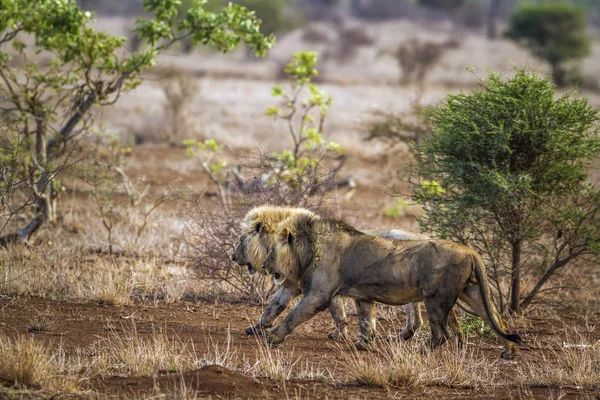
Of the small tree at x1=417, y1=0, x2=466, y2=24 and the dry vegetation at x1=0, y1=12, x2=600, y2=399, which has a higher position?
the small tree at x1=417, y1=0, x2=466, y2=24

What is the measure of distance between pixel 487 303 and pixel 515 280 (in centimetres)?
233

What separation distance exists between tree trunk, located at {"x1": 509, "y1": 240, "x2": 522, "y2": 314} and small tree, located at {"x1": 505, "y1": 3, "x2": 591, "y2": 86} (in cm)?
3841

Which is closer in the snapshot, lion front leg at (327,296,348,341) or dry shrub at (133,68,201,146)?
lion front leg at (327,296,348,341)

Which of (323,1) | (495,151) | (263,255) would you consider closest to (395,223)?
(495,151)

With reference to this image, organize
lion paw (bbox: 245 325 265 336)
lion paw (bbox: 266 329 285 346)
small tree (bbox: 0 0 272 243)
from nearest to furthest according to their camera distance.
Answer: lion paw (bbox: 266 329 285 346), lion paw (bbox: 245 325 265 336), small tree (bbox: 0 0 272 243)

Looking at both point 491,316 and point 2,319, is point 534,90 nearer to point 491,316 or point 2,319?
point 491,316

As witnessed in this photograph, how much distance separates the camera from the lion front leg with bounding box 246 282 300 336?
29.5 feet

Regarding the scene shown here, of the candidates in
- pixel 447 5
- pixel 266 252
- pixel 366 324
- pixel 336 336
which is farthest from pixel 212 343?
pixel 447 5

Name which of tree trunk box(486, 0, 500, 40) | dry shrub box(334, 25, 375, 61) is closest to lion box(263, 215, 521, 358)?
dry shrub box(334, 25, 375, 61)

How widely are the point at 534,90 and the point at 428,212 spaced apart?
193 centimetres

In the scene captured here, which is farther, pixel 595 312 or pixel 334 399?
pixel 595 312

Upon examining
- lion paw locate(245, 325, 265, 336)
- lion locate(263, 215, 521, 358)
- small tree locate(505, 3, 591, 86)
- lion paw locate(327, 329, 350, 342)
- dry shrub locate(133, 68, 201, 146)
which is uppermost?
small tree locate(505, 3, 591, 86)

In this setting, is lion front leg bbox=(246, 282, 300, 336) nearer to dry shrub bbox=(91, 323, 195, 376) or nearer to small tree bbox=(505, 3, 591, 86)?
dry shrub bbox=(91, 323, 195, 376)

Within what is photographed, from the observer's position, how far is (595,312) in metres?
11.3
